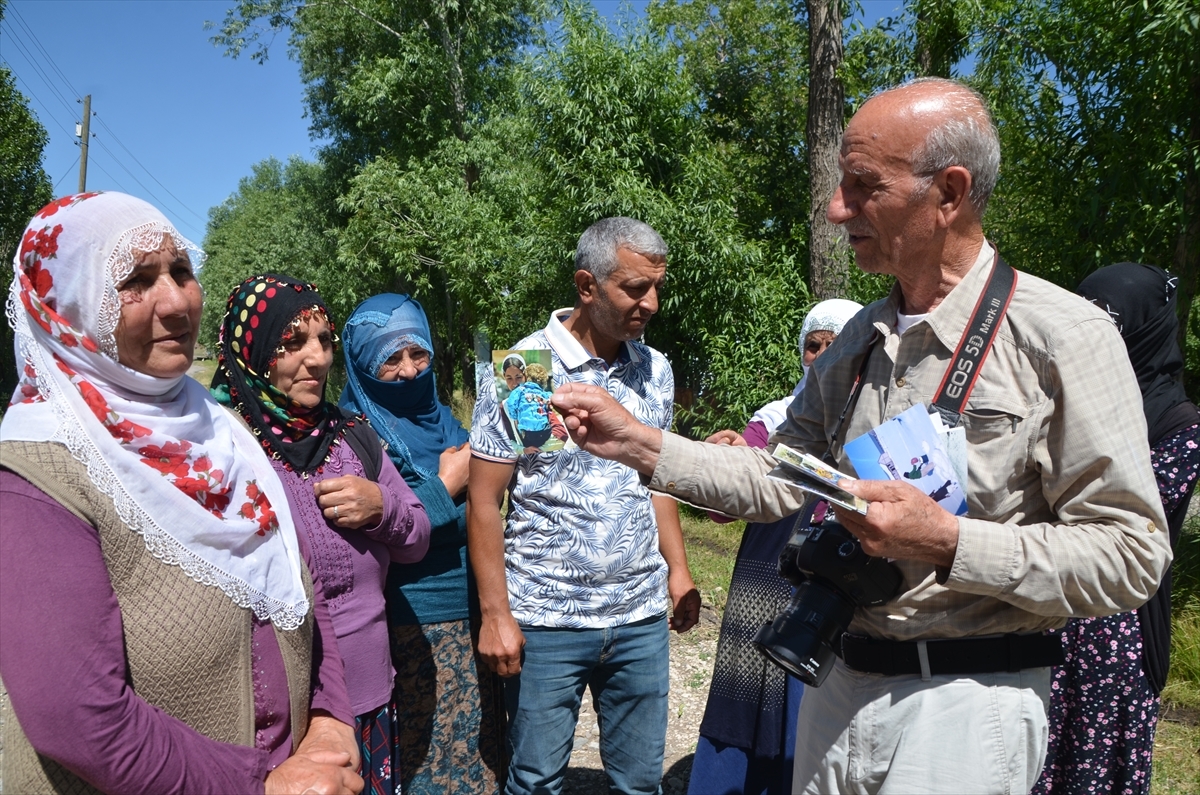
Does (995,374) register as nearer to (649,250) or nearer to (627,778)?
(649,250)

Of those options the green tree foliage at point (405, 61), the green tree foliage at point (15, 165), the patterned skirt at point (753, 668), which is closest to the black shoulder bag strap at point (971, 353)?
the patterned skirt at point (753, 668)

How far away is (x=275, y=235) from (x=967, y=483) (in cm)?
3034

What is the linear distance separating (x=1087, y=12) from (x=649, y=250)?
479 cm

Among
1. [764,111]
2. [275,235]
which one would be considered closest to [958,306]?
[764,111]

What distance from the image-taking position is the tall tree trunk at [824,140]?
342 inches

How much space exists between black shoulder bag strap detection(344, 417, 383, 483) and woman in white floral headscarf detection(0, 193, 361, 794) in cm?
70

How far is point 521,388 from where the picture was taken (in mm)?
2357

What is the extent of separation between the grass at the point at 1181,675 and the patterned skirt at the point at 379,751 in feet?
10.8

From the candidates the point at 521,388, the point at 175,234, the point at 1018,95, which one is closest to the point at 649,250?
the point at 521,388

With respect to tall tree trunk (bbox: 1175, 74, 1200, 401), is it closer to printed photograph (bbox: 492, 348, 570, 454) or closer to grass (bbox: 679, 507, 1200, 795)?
grass (bbox: 679, 507, 1200, 795)

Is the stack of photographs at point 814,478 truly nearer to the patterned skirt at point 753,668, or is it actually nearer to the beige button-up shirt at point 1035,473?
the beige button-up shirt at point 1035,473

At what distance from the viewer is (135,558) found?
1639 millimetres

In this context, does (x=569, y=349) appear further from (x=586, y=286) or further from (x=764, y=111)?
(x=764, y=111)

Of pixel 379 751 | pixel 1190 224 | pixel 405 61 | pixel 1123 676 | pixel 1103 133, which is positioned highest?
pixel 405 61
